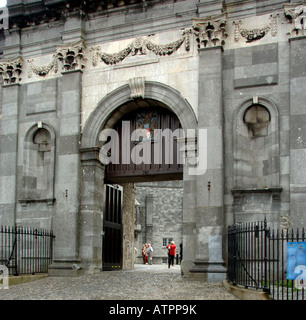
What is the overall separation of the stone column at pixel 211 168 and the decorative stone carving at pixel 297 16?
1.84 m

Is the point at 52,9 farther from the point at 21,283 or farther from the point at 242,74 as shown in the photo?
the point at 21,283

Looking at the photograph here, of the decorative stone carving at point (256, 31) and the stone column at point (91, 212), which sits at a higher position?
the decorative stone carving at point (256, 31)

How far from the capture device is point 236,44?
49.3ft

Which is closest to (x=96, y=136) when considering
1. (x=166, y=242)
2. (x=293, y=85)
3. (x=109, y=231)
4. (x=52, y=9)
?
(x=109, y=231)

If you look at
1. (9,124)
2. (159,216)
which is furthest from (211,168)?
(159,216)

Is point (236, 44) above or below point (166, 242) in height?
above

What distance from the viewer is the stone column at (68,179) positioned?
15.8 metres

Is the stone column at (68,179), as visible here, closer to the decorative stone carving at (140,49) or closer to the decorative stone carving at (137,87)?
the decorative stone carving at (140,49)

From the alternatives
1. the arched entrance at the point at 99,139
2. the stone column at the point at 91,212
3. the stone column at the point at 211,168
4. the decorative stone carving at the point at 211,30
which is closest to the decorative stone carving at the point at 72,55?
the arched entrance at the point at 99,139

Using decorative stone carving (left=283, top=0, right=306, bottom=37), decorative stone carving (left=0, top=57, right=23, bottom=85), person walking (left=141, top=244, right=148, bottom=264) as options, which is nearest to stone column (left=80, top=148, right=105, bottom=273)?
decorative stone carving (left=0, top=57, right=23, bottom=85)

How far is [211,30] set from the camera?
588 inches

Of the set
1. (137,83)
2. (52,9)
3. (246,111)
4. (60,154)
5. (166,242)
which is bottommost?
(166,242)

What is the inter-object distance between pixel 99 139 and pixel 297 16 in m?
6.95

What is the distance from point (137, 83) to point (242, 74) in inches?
128
